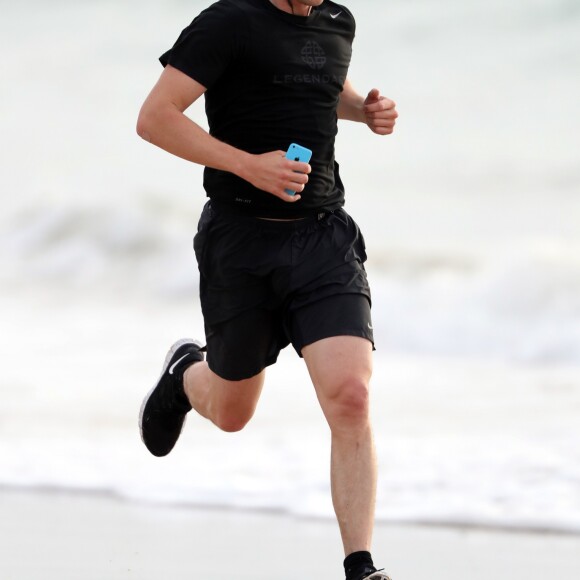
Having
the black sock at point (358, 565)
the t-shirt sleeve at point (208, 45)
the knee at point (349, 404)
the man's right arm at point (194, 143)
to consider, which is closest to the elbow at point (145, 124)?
the man's right arm at point (194, 143)

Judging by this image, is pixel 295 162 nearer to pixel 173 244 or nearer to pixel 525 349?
pixel 525 349

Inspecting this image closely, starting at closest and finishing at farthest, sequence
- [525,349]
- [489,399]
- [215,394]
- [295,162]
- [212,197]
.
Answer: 1. [295,162]
2. [212,197]
3. [215,394]
4. [489,399]
5. [525,349]

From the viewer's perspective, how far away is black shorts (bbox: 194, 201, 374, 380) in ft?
11.7

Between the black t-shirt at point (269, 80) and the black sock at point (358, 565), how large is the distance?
960 mm

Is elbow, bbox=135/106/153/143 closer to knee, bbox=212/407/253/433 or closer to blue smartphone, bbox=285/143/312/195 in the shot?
blue smartphone, bbox=285/143/312/195

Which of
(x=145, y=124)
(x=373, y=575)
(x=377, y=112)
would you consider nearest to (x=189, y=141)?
(x=145, y=124)

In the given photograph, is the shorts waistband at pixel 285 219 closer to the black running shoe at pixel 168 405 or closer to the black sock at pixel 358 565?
the black sock at pixel 358 565

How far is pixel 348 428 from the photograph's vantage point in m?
3.42

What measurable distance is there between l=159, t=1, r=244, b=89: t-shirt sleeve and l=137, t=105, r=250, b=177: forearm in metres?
0.12

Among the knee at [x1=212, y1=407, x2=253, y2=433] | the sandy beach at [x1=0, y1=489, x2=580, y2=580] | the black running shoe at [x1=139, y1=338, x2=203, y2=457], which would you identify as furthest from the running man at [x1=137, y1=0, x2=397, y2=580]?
the black running shoe at [x1=139, y1=338, x2=203, y2=457]

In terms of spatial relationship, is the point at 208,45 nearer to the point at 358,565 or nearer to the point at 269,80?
the point at 269,80

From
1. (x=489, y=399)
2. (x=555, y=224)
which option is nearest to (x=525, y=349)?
(x=489, y=399)

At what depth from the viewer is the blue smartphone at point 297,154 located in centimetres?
331

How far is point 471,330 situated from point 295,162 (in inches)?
335
